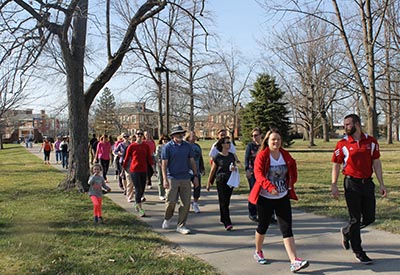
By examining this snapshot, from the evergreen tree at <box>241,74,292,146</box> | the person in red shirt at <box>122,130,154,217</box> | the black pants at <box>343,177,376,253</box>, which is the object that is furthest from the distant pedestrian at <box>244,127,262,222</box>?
the evergreen tree at <box>241,74,292,146</box>

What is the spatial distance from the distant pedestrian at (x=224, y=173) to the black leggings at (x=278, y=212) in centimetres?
197

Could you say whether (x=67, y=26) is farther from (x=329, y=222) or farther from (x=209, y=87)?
(x=209, y=87)

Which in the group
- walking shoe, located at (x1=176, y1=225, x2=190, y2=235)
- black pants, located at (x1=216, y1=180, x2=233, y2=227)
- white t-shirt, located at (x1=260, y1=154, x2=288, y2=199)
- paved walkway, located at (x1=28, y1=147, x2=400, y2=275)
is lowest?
paved walkway, located at (x1=28, y1=147, x2=400, y2=275)

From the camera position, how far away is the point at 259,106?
39938mm

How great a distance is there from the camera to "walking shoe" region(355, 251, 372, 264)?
5070mm

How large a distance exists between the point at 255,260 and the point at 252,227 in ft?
6.52

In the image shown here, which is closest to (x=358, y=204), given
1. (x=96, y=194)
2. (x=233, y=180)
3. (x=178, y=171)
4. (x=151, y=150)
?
(x=233, y=180)

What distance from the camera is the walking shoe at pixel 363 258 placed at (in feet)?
16.6

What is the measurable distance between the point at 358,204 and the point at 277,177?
1139 mm

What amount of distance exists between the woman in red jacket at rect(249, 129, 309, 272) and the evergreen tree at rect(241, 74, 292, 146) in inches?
1346

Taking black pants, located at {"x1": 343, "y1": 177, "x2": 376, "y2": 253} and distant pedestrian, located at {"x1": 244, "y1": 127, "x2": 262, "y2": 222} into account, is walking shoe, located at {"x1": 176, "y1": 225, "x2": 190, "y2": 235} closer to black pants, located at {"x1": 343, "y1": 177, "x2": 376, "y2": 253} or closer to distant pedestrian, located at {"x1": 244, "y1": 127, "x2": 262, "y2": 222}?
distant pedestrian, located at {"x1": 244, "y1": 127, "x2": 262, "y2": 222}

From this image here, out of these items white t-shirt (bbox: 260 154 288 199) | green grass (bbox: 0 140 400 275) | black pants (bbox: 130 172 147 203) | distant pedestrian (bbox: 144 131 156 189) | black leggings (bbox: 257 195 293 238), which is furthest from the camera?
distant pedestrian (bbox: 144 131 156 189)

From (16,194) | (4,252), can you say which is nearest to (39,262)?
(4,252)

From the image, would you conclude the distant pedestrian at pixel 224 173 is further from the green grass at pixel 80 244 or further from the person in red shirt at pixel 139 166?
the person in red shirt at pixel 139 166
